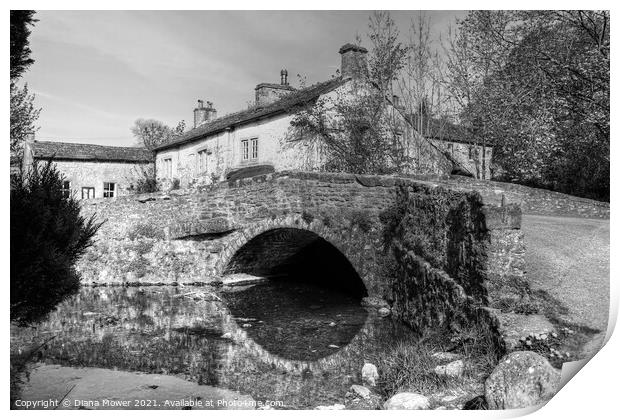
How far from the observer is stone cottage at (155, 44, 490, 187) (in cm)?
1162

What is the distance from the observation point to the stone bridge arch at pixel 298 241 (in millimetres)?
8586

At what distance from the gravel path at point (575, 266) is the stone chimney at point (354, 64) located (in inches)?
165

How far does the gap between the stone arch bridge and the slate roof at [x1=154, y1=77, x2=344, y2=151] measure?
14.0 ft

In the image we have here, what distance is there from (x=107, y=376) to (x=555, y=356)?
4.10m

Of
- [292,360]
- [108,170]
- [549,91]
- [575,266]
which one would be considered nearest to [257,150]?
[108,170]

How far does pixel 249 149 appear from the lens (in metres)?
17.4

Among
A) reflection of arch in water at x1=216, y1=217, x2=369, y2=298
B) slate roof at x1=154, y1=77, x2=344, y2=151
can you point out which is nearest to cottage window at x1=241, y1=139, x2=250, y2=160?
slate roof at x1=154, y1=77, x2=344, y2=151

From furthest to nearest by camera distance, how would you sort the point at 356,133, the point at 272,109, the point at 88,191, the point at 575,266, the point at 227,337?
the point at 88,191 → the point at 272,109 → the point at 356,133 → the point at 227,337 → the point at 575,266

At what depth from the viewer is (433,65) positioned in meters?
9.43

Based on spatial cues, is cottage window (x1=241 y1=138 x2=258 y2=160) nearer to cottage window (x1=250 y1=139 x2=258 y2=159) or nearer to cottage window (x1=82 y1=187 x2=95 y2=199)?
cottage window (x1=250 y1=139 x2=258 y2=159)

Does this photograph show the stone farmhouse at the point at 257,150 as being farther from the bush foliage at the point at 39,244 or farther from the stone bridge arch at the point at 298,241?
the stone bridge arch at the point at 298,241

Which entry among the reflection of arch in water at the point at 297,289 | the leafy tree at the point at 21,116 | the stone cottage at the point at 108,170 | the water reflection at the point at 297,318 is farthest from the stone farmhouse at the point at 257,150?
the water reflection at the point at 297,318

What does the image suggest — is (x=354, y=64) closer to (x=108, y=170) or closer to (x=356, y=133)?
(x=356, y=133)

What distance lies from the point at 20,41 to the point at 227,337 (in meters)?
4.29
